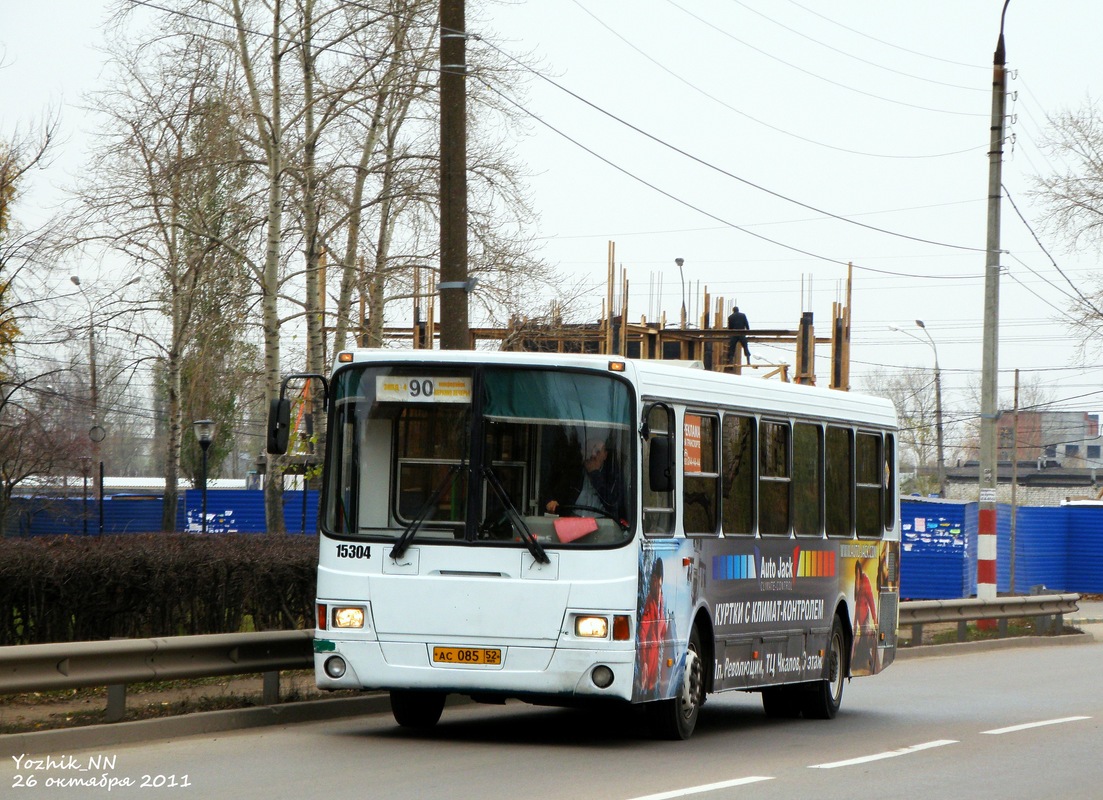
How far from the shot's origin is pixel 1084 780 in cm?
1033

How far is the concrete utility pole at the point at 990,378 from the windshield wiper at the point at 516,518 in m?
15.8

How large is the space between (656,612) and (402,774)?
2.35m

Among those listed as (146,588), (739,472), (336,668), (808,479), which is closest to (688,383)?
(739,472)

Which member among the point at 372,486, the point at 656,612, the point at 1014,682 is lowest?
the point at 1014,682

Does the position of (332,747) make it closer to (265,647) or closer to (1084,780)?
(265,647)

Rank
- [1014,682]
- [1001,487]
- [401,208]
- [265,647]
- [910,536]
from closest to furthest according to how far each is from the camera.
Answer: [265,647], [1014,682], [401,208], [910,536], [1001,487]

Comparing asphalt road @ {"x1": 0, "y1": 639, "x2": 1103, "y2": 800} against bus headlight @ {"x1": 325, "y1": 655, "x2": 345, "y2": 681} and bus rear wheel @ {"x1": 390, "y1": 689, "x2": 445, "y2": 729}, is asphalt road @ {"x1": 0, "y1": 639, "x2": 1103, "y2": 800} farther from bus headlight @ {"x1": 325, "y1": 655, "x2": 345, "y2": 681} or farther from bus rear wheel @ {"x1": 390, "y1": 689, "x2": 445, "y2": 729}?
bus headlight @ {"x1": 325, "y1": 655, "x2": 345, "y2": 681}

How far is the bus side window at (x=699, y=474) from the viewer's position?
1188 centimetres

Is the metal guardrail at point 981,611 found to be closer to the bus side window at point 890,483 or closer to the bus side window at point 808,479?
the bus side window at point 890,483

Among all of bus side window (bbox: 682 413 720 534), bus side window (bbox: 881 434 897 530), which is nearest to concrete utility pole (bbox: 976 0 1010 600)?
bus side window (bbox: 881 434 897 530)

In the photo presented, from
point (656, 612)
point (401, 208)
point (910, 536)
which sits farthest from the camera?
point (910, 536)

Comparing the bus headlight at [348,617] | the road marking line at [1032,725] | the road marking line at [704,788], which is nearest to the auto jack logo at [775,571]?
the road marking line at [1032,725]

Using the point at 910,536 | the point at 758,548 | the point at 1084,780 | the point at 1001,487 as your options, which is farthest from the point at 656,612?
the point at 1001,487

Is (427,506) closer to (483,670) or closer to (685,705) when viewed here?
(483,670)
